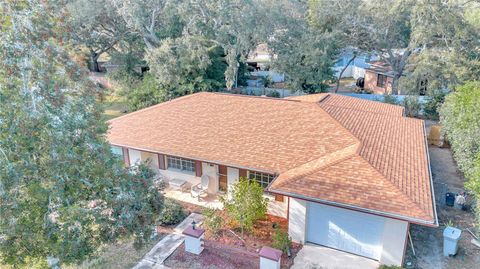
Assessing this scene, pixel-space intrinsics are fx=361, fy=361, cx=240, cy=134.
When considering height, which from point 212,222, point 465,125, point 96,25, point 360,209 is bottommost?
point 212,222

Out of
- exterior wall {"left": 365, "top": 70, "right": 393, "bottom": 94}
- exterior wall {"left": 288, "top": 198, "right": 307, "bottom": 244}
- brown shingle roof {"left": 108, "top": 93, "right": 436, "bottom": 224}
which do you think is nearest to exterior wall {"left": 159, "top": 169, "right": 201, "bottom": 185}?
brown shingle roof {"left": 108, "top": 93, "right": 436, "bottom": 224}

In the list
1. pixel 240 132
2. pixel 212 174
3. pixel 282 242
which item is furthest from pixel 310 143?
pixel 282 242

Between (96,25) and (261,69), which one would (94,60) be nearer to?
(96,25)

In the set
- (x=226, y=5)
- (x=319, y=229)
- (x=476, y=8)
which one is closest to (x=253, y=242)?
(x=319, y=229)

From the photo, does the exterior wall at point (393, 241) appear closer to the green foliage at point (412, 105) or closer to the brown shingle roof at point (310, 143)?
the brown shingle roof at point (310, 143)

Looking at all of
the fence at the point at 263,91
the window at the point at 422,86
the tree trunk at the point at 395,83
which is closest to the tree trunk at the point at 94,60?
the fence at the point at 263,91

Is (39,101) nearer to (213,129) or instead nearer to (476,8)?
(213,129)
